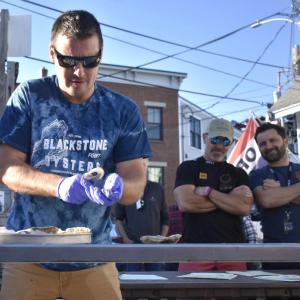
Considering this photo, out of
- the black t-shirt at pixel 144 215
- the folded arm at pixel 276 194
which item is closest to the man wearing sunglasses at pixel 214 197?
the folded arm at pixel 276 194

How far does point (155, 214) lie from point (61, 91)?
14.1 feet

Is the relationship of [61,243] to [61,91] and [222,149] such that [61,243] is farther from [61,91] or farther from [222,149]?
[222,149]

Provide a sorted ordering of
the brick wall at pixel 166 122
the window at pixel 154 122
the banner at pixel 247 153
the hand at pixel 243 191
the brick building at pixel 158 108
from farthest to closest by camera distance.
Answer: the window at pixel 154 122
the brick wall at pixel 166 122
the brick building at pixel 158 108
the banner at pixel 247 153
the hand at pixel 243 191

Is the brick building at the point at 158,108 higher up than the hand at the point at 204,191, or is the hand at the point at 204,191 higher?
the brick building at the point at 158,108

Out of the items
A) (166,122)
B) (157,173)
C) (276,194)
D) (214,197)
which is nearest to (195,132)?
(166,122)

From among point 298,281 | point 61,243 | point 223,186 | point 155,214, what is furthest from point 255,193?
point 61,243

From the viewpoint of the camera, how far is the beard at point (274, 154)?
471 centimetres

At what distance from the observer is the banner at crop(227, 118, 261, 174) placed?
905 centimetres

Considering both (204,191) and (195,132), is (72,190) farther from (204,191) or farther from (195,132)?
(195,132)

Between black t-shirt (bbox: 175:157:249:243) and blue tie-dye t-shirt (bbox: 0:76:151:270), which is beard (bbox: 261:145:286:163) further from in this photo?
blue tie-dye t-shirt (bbox: 0:76:151:270)

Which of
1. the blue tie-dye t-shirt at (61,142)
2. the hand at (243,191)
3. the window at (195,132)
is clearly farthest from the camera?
the window at (195,132)

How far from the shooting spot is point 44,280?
6.81ft

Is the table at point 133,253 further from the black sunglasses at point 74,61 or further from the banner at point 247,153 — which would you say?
the banner at point 247,153

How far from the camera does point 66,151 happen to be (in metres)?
2.19
